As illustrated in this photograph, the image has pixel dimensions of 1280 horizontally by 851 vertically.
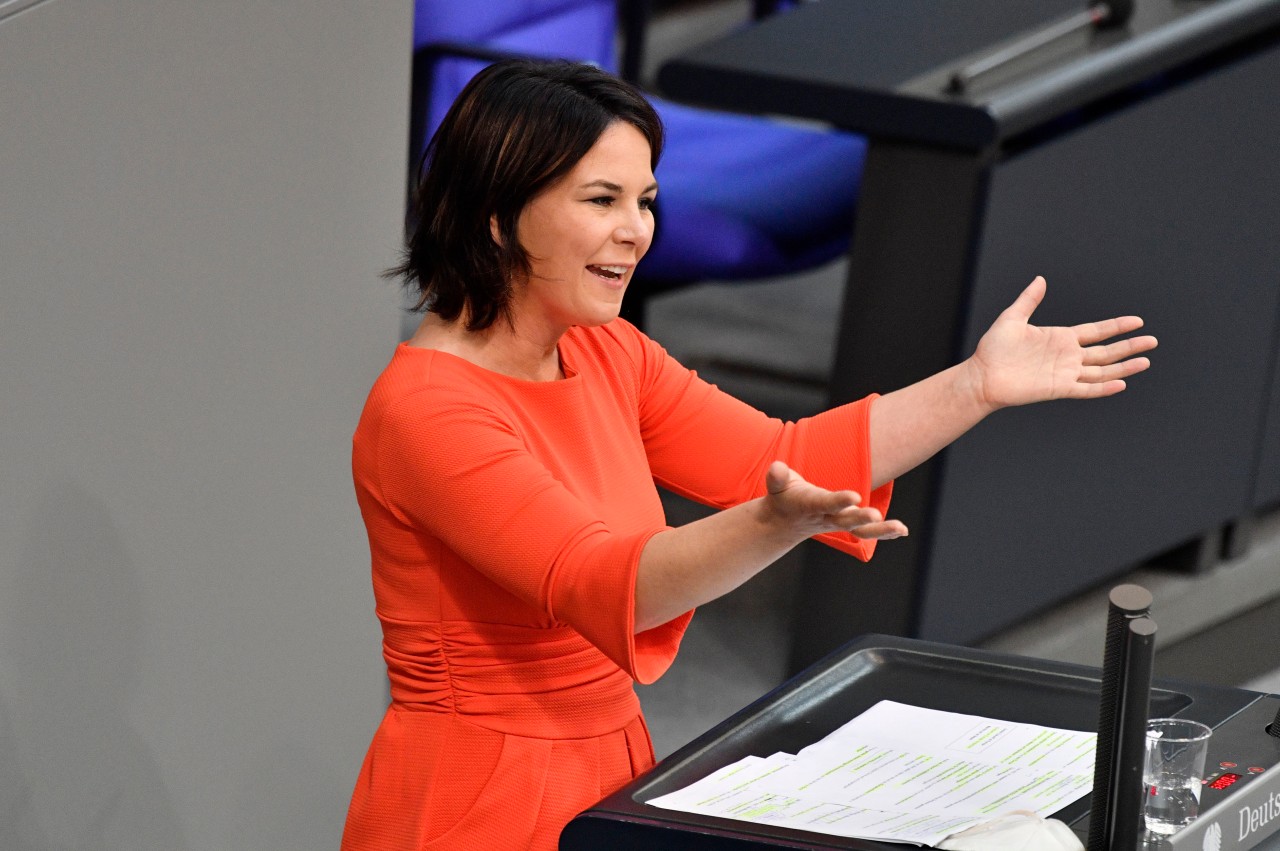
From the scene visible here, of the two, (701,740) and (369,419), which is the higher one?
(369,419)

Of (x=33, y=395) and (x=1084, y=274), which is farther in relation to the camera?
(x=1084, y=274)

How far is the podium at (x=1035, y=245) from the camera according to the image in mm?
3080

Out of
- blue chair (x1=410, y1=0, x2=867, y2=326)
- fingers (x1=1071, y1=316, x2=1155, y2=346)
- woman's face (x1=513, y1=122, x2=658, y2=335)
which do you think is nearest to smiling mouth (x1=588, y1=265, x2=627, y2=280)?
woman's face (x1=513, y1=122, x2=658, y2=335)

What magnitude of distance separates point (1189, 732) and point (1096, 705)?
0.81 ft

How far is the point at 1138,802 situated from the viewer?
1.28m

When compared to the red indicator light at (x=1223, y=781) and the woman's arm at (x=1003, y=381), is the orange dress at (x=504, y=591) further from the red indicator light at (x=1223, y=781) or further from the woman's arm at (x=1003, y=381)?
the red indicator light at (x=1223, y=781)

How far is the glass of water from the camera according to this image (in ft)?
Result: 4.49

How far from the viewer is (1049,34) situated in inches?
127

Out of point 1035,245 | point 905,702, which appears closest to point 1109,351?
point 905,702

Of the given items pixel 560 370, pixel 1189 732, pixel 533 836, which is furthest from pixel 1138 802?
pixel 560 370

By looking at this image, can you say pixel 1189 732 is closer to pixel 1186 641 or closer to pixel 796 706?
pixel 796 706

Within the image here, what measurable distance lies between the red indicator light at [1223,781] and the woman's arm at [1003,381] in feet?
1.23

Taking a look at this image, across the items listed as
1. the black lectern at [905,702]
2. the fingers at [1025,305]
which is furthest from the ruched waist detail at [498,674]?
the fingers at [1025,305]

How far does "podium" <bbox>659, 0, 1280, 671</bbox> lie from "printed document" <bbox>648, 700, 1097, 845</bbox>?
1560 mm
